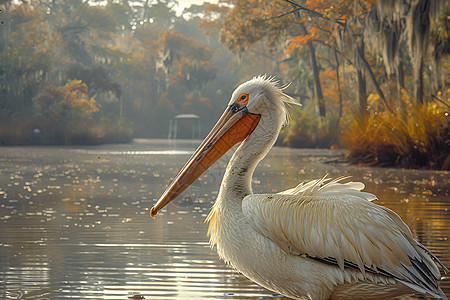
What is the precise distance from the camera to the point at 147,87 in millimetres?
65312

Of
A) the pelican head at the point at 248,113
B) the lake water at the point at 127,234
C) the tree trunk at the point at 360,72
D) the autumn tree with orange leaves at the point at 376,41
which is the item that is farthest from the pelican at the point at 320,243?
the tree trunk at the point at 360,72

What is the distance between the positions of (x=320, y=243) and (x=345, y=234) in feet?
0.43

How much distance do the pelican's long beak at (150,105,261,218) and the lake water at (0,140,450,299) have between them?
1.05 metres

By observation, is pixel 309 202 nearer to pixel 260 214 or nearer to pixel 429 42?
pixel 260 214

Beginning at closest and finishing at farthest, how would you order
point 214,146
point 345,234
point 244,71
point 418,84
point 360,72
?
point 345,234, point 214,146, point 418,84, point 360,72, point 244,71

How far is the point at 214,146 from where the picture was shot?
13.9ft

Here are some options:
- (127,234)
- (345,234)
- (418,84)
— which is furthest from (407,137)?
(345,234)

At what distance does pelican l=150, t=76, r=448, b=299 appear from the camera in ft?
11.9

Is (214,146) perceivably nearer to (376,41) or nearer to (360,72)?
(376,41)

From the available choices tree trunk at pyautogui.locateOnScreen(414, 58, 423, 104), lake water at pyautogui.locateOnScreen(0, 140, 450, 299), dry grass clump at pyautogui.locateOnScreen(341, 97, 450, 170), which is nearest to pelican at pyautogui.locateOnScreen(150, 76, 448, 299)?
lake water at pyautogui.locateOnScreen(0, 140, 450, 299)

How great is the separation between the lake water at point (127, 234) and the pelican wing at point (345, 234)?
1280 millimetres

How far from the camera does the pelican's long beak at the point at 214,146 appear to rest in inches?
162

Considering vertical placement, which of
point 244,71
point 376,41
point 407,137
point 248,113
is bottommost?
point 407,137

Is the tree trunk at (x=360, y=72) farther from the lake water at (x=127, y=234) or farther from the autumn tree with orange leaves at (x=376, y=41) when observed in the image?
the lake water at (x=127, y=234)
